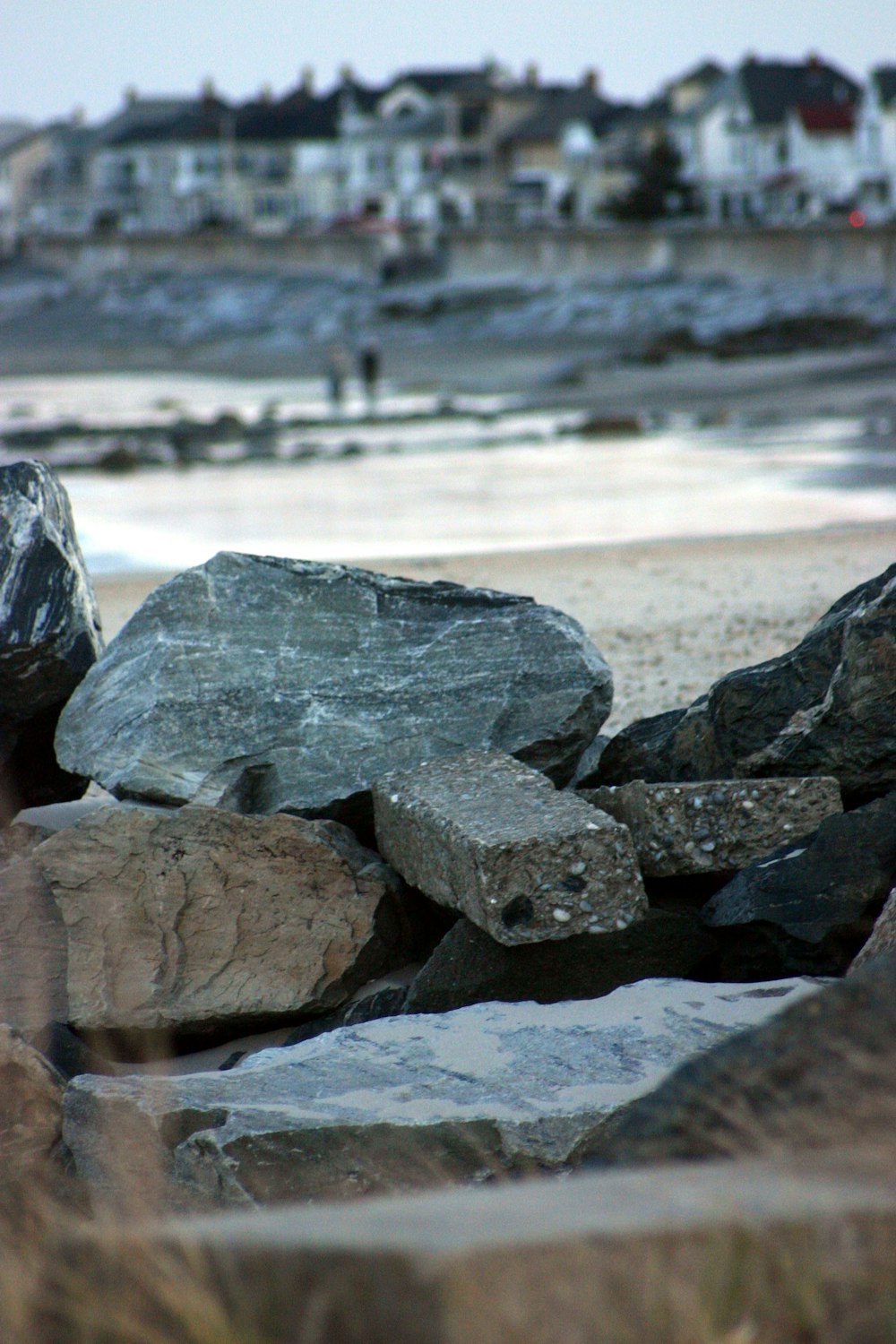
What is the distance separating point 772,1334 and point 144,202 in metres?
95.8

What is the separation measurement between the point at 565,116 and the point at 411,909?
79.6m

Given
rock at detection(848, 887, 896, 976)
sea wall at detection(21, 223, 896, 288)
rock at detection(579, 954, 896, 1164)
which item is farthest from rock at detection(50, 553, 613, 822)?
sea wall at detection(21, 223, 896, 288)

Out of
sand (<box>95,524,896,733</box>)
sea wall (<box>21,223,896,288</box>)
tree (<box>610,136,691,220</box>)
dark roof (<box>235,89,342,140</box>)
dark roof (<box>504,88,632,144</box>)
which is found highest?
dark roof (<box>235,89,342,140</box>)

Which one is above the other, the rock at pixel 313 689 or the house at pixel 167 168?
the house at pixel 167 168

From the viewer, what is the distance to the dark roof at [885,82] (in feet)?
215

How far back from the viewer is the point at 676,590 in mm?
10164

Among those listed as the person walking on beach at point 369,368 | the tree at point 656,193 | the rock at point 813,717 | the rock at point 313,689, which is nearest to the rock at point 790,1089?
the rock at point 813,717

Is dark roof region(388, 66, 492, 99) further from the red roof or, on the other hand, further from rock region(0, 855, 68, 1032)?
rock region(0, 855, 68, 1032)

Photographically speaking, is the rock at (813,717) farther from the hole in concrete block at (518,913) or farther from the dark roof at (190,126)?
the dark roof at (190,126)

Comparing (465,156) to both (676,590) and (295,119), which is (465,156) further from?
(676,590)

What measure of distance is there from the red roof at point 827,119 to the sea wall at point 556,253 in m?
17.8

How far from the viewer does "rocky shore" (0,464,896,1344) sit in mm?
2139

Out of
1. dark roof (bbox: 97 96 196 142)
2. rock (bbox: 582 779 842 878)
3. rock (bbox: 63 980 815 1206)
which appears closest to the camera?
rock (bbox: 63 980 815 1206)

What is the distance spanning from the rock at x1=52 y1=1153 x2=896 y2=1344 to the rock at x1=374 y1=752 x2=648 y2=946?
7.16 ft
